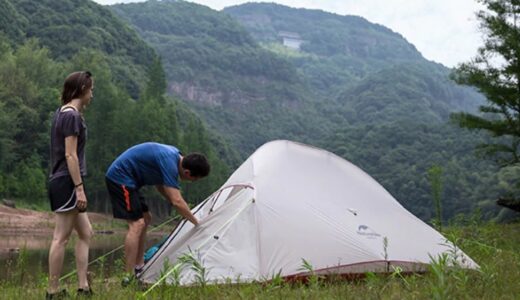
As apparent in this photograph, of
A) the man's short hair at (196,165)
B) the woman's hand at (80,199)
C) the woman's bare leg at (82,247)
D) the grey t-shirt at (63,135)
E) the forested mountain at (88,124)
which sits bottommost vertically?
the forested mountain at (88,124)

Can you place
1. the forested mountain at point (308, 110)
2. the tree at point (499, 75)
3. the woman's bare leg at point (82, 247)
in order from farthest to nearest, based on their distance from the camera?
the forested mountain at point (308, 110) < the tree at point (499, 75) < the woman's bare leg at point (82, 247)

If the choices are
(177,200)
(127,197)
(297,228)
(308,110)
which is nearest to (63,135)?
(127,197)

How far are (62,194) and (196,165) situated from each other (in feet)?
5.14

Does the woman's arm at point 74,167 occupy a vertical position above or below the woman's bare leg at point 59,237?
above

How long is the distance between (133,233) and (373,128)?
372 feet

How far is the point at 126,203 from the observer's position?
264 inches

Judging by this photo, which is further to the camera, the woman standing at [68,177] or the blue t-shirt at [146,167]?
the blue t-shirt at [146,167]

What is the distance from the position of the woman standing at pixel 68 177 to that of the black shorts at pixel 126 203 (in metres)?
0.99

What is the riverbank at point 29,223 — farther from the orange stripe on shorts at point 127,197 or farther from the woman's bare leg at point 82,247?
the woman's bare leg at point 82,247

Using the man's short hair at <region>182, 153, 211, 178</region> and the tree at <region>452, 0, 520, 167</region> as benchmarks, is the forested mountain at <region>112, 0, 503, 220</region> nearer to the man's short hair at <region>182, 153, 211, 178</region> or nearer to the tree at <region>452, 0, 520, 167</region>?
the tree at <region>452, 0, 520, 167</region>

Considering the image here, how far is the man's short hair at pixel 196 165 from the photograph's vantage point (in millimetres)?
6656

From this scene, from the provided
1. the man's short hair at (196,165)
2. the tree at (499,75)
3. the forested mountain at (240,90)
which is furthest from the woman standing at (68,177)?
the forested mountain at (240,90)

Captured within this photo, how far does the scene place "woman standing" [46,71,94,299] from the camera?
543 cm

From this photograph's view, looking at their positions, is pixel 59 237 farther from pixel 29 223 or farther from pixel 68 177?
pixel 29 223
